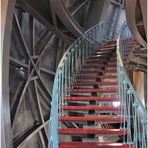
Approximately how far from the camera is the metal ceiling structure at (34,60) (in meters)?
7.52

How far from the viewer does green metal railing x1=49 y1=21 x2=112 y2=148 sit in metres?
5.89

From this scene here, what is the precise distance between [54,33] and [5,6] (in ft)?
12.7

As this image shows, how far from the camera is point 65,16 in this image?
331 inches

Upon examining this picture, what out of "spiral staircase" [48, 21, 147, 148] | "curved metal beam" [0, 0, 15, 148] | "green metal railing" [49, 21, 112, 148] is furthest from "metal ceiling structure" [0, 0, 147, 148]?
"curved metal beam" [0, 0, 15, 148]

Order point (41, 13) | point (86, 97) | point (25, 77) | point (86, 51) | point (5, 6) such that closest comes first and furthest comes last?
point (5, 6) < point (86, 97) < point (25, 77) < point (41, 13) < point (86, 51)

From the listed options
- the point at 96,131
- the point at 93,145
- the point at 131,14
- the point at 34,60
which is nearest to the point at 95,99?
the point at 96,131

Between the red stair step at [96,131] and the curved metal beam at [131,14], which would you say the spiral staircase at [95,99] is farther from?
the curved metal beam at [131,14]

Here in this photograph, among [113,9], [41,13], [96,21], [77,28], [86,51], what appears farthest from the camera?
[113,9]

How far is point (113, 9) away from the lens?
531 inches

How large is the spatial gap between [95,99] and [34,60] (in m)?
2.62

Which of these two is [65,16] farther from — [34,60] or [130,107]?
[130,107]

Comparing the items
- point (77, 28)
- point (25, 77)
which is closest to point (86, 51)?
point (77, 28)

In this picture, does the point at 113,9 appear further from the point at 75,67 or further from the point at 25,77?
the point at 25,77

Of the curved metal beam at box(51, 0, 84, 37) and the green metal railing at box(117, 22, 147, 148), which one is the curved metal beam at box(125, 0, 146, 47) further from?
the curved metal beam at box(51, 0, 84, 37)
